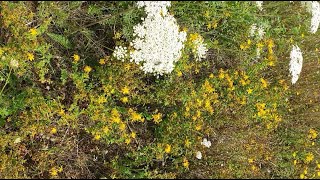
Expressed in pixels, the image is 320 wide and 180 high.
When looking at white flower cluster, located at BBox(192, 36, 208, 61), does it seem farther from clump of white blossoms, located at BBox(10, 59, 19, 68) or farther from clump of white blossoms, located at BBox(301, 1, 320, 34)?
clump of white blossoms, located at BBox(10, 59, 19, 68)

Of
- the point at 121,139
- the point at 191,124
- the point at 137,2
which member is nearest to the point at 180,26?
the point at 137,2

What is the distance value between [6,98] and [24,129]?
0.41 metres

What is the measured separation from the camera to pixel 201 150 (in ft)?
14.8

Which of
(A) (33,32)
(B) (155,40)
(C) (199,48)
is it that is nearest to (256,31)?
(C) (199,48)

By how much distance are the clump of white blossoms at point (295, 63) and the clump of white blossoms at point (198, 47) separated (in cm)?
108

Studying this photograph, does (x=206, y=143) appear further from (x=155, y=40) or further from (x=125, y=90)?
(x=155, y=40)

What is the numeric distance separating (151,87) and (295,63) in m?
1.75

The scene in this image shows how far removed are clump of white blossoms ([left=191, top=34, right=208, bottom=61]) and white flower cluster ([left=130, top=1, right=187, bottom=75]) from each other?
11.1 inches

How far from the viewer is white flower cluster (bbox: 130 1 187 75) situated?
3.93 meters

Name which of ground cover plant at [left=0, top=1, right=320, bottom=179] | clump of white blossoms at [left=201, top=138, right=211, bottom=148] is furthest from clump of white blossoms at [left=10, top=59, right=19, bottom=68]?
clump of white blossoms at [left=201, top=138, right=211, bottom=148]

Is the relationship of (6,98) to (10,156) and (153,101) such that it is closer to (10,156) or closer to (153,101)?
(10,156)

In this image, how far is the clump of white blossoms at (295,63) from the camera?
4.74m

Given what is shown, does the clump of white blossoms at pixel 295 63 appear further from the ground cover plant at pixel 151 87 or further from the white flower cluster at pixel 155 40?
the white flower cluster at pixel 155 40

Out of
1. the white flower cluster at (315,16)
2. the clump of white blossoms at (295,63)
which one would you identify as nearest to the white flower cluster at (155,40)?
the clump of white blossoms at (295,63)
